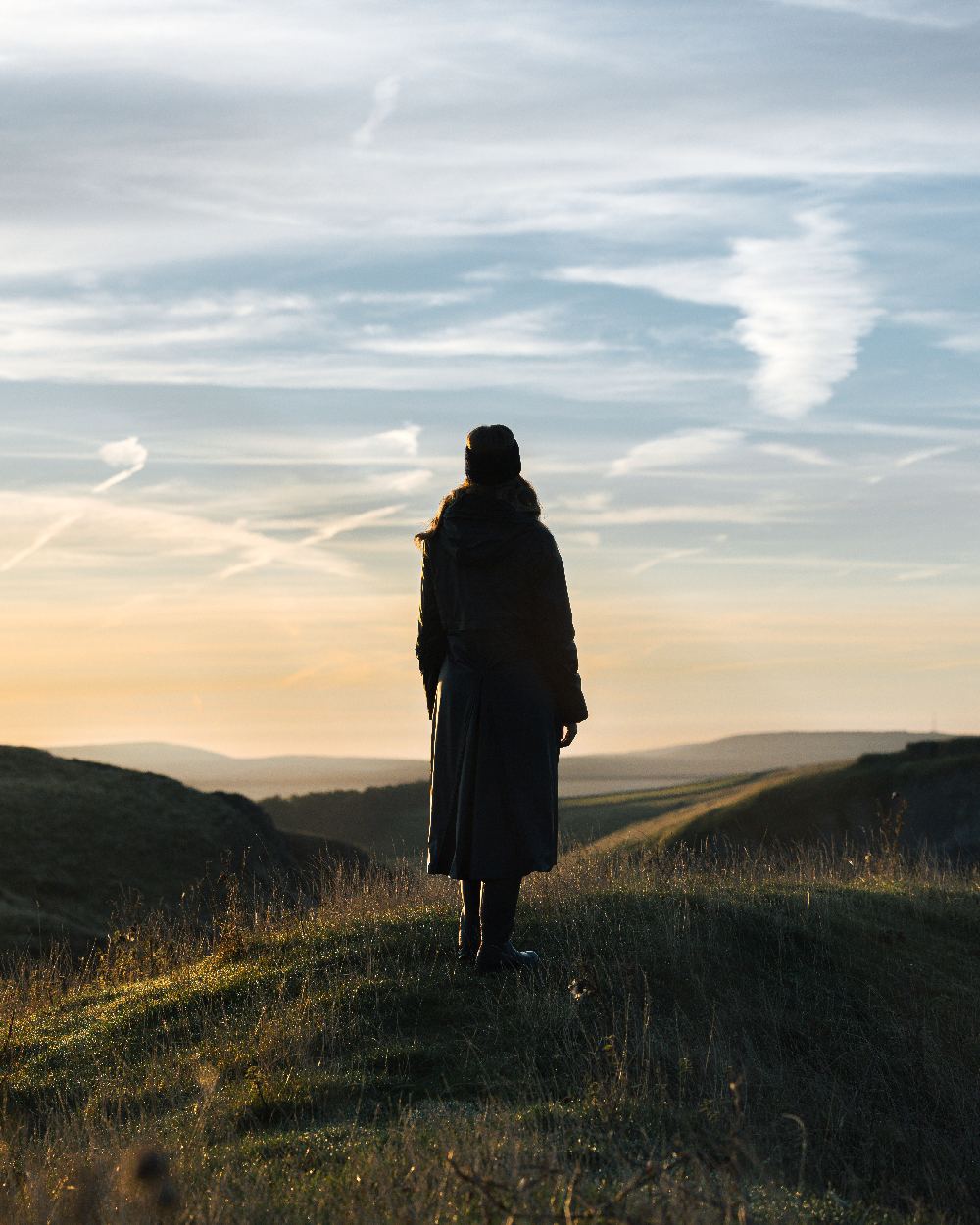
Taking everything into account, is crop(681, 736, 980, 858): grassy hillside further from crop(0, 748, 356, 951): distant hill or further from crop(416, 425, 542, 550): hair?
crop(416, 425, 542, 550): hair

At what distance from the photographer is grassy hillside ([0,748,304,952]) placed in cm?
2145

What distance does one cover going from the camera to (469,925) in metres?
9.39

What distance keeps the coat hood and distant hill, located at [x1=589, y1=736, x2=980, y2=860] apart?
2220 cm

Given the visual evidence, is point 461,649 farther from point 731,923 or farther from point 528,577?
point 731,923

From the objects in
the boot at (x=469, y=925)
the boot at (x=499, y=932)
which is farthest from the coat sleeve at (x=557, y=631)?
the boot at (x=469, y=925)

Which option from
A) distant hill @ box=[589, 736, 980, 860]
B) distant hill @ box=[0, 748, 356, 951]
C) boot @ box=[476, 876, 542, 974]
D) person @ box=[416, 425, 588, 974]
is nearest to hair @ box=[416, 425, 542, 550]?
person @ box=[416, 425, 588, 974]

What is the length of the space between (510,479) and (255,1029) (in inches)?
155

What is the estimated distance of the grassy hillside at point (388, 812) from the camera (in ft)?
139

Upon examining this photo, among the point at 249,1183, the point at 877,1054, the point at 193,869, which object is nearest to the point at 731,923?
the point at 877,1054

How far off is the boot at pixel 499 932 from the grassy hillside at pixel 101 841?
38.7 ft

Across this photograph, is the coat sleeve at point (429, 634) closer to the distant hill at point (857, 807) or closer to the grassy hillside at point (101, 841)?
the grassy hillside at point (101, 841)

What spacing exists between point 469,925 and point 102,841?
636 inches

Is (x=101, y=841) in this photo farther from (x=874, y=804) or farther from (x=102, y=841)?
(x=874, y=804)

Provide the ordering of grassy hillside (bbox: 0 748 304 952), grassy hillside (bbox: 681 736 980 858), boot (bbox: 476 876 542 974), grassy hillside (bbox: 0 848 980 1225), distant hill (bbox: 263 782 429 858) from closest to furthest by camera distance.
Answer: grassy hillside (bbox: 0 848 980 1225) → boot (bbox: 476 876 542 974) → grassy hillside (bbox: 0 748 304 952) → grassy hillside (bbox: 681 736 980 858) → distant hill (bbox: 263 782 429 858)
